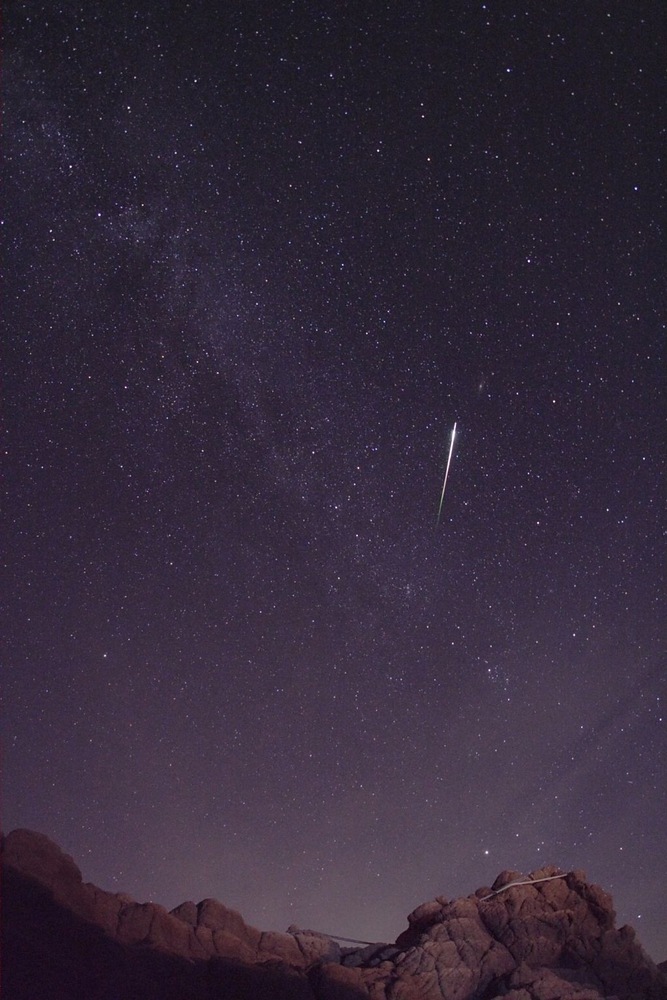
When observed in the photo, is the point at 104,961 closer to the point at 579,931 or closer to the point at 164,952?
the point at 164,952

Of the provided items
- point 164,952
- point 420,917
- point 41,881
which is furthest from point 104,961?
point 420,917

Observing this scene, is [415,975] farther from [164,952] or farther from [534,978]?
[164,952]

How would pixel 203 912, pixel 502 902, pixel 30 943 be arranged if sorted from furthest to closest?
pixel 203 912 < pixel 502 902 < pixel 30 943

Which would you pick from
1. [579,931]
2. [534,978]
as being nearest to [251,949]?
[534,978]

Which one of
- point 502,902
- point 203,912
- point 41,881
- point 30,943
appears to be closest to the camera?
point 30,943

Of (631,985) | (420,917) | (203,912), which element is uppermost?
(203,912)

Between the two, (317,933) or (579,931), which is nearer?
(579,931)

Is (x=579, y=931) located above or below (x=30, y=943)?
Answer: below
